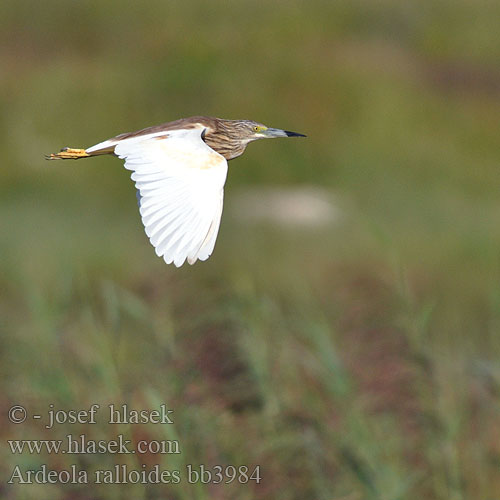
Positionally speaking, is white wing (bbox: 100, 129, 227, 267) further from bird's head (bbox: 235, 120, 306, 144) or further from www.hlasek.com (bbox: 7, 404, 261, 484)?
www.hlasek.com (bbox: 7, 404, 261, 484)

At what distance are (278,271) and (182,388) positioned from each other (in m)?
4.64

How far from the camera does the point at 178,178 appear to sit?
1.29 m

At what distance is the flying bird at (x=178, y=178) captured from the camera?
1.23 m

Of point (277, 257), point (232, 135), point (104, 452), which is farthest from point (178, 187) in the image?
point (277, 257)

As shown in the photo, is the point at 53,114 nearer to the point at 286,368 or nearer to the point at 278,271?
the point at 278,271

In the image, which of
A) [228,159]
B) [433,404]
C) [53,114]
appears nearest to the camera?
[228,159]

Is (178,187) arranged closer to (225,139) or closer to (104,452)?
(225,139)

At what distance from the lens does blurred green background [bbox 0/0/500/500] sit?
3006 millimetres

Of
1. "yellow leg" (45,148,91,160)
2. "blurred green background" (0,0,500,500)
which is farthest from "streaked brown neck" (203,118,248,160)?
"blurred green background" (0,0,500,500)

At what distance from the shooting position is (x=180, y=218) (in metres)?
1.27

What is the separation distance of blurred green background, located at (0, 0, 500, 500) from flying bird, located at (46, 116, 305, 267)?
1.08 metres

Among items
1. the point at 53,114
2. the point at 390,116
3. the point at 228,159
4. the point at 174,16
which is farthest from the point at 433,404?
the point at 174,16

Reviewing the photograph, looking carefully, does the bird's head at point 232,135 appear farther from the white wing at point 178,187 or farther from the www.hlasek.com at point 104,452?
the www.hlasek.com at point 104,452

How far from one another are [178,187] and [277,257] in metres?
6.57
